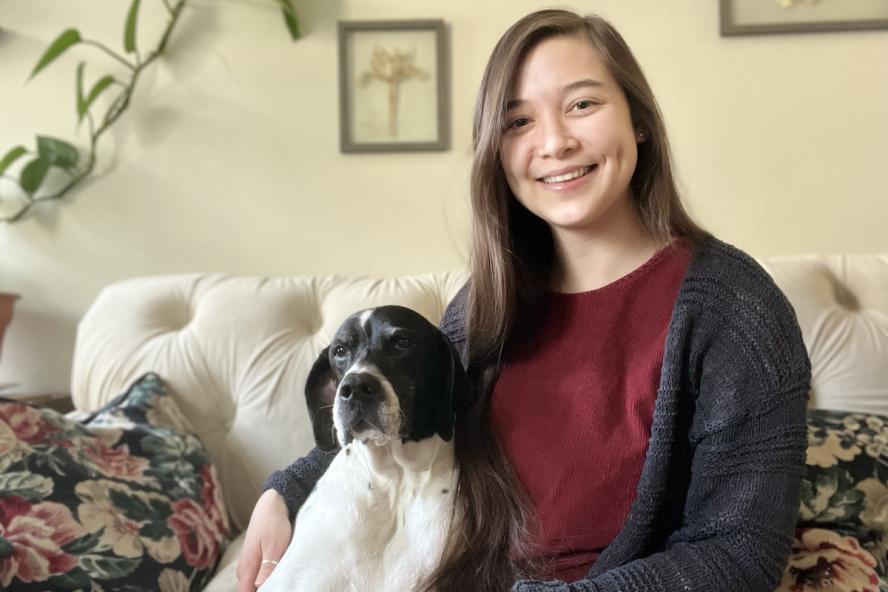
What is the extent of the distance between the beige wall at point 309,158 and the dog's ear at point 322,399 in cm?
88

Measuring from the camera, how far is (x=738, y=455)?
841mm

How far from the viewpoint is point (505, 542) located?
929 millimetres

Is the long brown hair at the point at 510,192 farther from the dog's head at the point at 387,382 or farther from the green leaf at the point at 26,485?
the green leaf at the point at 26,485

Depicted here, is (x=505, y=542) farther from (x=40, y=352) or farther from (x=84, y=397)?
(x=40, y=352)

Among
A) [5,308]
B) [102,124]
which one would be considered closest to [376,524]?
[5,308]

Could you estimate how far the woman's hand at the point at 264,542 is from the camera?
1.00 metres

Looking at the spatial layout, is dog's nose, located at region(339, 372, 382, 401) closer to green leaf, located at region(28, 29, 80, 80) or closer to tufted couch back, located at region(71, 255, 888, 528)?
tufted couch back, located at region(71, 255, 888, 528)

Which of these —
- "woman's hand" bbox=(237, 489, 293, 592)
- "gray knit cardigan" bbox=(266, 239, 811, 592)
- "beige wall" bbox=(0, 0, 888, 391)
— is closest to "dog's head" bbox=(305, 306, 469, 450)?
"woman's hand" bbox=(237, 489, 293, 592)

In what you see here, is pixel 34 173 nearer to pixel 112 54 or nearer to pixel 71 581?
pixel 112 54

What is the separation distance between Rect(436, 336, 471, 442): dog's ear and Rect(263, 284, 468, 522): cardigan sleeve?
0.22 feet

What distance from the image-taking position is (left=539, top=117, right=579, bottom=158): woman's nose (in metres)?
0.95

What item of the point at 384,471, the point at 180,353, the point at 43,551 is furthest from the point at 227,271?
the point at 384,471

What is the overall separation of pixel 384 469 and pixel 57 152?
1.41 m

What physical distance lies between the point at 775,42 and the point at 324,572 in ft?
5.35
